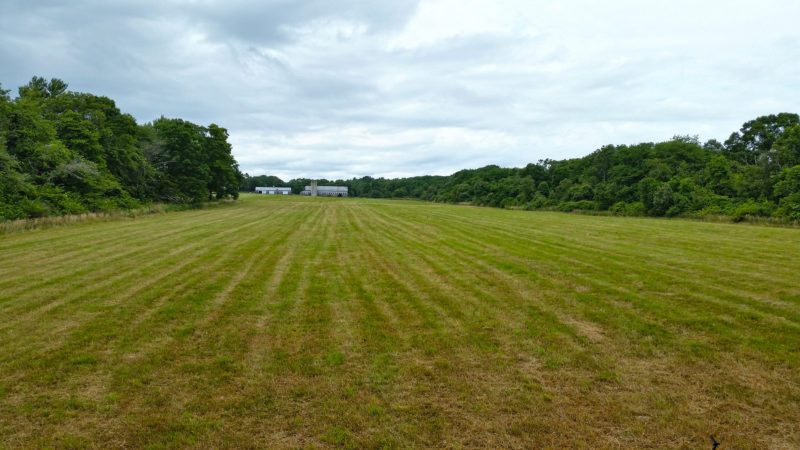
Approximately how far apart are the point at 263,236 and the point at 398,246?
7.12 metres

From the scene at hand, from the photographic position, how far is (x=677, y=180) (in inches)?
1935

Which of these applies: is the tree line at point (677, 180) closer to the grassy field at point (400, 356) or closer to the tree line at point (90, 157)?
the grassy field at point (400, 356)

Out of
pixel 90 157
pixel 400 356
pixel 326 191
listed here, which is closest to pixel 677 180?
pixel 400 356

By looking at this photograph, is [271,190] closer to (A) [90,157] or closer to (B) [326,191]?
(B) [326,191]

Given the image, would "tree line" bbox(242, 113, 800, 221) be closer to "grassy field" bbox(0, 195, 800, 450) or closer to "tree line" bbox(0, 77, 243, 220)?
"grassy field" bbox(0, 195, 800, 450)

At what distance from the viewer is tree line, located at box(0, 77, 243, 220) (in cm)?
2476

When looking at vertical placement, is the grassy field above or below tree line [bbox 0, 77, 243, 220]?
below

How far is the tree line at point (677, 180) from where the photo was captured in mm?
38766

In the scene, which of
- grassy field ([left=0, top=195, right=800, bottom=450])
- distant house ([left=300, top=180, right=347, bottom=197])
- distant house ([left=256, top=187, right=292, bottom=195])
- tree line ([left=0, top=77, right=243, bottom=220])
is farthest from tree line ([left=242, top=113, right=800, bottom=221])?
A: distant house ([left=256, top=187, right=292, bottom=195])

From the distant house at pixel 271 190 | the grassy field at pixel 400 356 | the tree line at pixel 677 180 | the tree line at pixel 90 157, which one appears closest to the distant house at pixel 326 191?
the distant house at pixel 271 190

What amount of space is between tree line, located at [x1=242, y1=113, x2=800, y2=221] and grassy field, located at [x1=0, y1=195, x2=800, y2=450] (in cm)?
3668

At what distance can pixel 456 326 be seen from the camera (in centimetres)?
641

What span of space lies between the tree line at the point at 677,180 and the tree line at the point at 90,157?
178 feet

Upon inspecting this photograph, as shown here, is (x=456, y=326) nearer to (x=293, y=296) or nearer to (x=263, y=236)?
(x=293, y=296)
